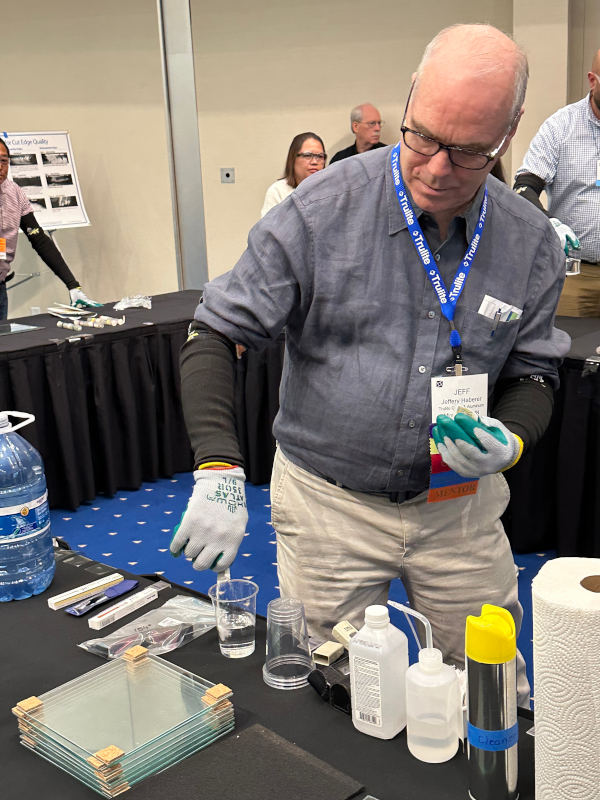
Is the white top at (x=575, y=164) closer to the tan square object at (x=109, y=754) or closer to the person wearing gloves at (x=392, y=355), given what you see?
the person wearing gloves at (x=392, y=355)

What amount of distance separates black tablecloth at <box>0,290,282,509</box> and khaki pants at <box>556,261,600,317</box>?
4.05ft

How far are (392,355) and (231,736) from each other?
1.92 ft

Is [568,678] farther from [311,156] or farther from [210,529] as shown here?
[311,156]

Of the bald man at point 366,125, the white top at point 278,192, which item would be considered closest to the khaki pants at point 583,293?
the white top at point 278,192

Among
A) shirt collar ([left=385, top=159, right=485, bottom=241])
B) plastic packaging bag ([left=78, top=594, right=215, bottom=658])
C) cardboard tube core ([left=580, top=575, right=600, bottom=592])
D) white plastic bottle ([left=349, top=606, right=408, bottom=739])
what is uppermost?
shirt collar ([left=385, top=159, right=485, bottom=241])

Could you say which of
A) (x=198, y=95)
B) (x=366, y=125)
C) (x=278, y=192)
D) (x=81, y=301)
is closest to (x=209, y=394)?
(x=81, y=301)

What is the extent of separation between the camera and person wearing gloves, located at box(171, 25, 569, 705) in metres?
1.21

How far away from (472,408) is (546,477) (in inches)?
75.3

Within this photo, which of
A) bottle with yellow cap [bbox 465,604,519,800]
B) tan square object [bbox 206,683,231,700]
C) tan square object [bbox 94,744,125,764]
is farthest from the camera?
tan square object [bbox 206,683,231,700]

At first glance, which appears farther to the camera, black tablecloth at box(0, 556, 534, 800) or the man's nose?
the man's nose

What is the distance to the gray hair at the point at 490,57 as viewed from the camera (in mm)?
1146

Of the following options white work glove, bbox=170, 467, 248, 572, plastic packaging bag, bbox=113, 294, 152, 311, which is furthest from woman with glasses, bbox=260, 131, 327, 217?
white work glove, bbox=170, 467, 248, 572

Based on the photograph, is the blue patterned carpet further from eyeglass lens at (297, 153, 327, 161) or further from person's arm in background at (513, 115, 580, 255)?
eyeglass lens at (297, 153, 327, 161)

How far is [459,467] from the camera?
131cm
